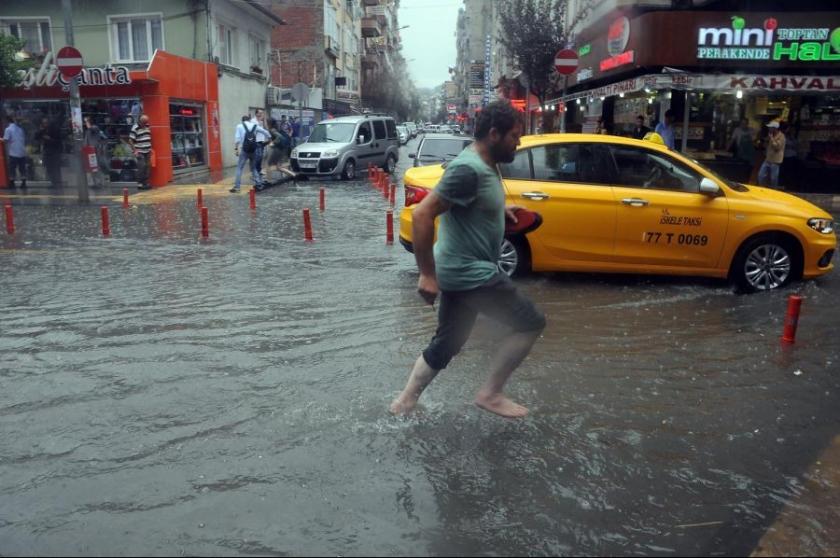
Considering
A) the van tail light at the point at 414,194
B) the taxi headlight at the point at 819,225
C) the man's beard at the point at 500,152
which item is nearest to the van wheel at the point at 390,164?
the van tail light at the point at 414,194

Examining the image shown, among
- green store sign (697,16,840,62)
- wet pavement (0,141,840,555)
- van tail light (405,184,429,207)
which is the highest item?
green store sign (697,16,840,62)

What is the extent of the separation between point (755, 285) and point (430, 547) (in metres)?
6.07

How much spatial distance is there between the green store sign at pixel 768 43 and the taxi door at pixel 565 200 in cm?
1174

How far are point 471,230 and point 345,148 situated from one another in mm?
18849

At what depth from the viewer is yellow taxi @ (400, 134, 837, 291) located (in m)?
7.86

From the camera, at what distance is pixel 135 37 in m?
24.0

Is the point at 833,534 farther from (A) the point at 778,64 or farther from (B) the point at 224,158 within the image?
(B) the point at 224,158

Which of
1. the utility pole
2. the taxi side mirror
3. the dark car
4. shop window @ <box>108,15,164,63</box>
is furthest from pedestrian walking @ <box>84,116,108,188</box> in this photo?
the taxi side mirror

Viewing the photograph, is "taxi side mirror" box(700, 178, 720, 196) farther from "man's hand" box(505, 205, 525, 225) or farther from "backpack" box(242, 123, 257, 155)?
"backpack" box(242, 123, 257, 155)

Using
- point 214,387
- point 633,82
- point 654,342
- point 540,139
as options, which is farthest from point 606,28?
point 214,387

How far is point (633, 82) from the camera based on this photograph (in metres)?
18.2

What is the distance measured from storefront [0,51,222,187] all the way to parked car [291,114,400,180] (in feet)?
12.4

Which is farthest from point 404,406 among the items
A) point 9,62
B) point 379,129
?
point 379,129

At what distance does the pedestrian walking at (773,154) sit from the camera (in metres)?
16.2
